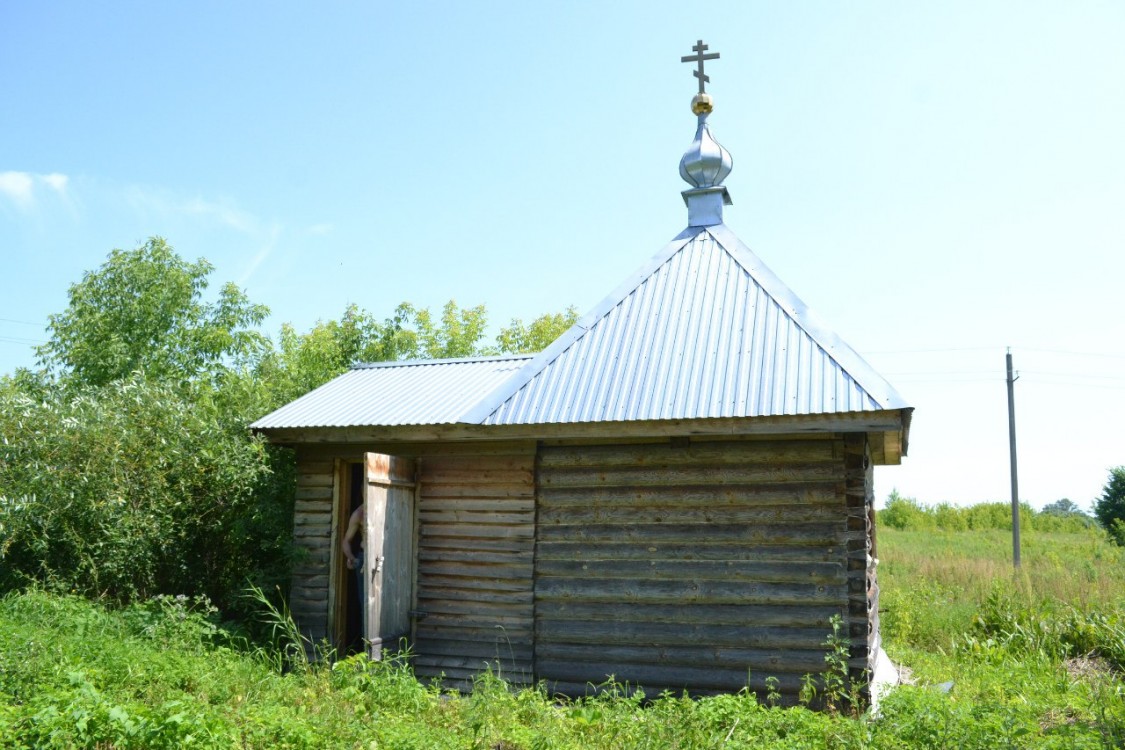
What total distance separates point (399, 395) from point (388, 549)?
8.36 ft

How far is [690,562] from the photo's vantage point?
8258mm

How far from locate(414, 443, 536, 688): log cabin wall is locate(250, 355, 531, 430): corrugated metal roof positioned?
0.68 metres

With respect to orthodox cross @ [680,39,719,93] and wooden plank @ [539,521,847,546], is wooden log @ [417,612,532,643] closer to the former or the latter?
wooden plank @ [539,521,847,546]

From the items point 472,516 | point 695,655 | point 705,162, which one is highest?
point 705,162

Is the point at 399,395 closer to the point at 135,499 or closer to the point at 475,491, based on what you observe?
the point at 475,491

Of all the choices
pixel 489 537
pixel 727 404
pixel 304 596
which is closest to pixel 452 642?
pixel 489 537

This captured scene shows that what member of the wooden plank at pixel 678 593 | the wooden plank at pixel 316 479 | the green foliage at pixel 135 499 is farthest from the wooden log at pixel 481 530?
the green foliage at pixel 135 499

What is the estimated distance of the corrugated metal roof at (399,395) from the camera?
984 cm

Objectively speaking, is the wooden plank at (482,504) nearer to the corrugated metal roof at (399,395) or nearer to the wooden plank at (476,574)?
the wooden plank at (476,574)

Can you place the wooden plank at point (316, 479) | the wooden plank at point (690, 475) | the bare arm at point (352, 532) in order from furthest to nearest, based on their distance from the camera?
1. the wooden plank at point (316, 479)
2. the bare arm at point (352, 532)
3. the wooden plank at point (690, 475)

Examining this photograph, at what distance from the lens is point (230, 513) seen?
10852 mm

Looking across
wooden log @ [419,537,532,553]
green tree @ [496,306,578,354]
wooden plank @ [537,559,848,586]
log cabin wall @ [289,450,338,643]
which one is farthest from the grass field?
green tree @ [496,306,578,354]

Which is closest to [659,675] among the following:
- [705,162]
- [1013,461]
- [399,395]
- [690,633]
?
[690,633]

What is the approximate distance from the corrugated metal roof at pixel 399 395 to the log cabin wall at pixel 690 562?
5.67ft
